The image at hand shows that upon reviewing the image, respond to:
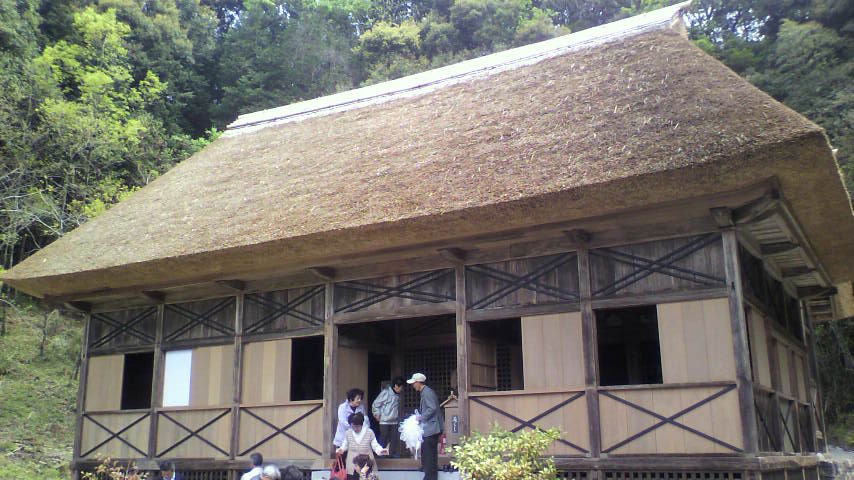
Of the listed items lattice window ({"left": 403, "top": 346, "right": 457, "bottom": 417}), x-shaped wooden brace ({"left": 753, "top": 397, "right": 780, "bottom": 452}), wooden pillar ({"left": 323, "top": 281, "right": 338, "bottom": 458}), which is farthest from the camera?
lattice window ({"left": 403, "top": 346, "right": 457, "bottom": 417})

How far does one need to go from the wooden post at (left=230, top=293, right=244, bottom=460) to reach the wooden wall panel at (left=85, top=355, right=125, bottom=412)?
2510 mm

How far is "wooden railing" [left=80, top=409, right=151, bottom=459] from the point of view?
37.5ft

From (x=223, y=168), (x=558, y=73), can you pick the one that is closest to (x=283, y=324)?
(x=223, y=168)

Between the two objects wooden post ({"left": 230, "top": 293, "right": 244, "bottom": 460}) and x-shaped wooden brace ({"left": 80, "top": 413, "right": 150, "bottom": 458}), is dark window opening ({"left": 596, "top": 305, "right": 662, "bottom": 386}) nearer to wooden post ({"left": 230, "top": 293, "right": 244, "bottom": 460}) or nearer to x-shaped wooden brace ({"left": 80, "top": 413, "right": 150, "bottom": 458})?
wooden post ({"left": 230, "top": 293, "right": 244, "bottom": 460})

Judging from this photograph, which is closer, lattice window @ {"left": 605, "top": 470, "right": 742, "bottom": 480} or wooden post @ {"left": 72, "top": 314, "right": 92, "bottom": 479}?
lattice window @ {"left": 605, "top": 470, "right": 742, "bottom": 480}

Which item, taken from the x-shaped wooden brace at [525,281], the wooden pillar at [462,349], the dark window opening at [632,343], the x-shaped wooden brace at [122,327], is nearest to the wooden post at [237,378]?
the x-shaped wooden brace at [122,327]

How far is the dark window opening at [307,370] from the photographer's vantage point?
1343 cm

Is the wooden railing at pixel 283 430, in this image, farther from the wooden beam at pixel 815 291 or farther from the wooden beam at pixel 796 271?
the wooden beam at pixel 815 291

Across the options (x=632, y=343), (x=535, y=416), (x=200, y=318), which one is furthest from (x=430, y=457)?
(x=632, y=343)

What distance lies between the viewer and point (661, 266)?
319 inches

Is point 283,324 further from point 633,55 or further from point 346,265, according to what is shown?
point 633,55

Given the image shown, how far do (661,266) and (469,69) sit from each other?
5.97 metres

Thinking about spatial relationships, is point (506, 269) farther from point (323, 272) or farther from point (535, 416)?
point (323, 272)

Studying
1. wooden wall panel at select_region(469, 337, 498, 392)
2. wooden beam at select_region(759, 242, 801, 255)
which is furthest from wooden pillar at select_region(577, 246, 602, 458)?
wooden beam at select_region(759, 242, 801, 255)
